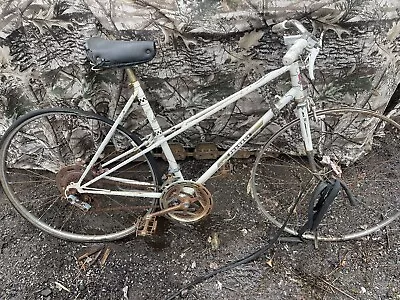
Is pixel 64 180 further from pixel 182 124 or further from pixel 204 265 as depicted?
pixel 204 265

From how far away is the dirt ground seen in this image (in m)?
3.19

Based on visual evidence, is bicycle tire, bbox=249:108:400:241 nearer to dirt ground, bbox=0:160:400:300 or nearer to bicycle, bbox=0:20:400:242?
bicycle, bbox=0:20:400:242

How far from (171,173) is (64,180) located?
0.71 metres

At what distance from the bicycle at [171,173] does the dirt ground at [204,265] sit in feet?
0.42

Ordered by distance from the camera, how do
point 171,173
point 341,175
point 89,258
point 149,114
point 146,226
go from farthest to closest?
1. point 341,175
2. point 89,258
3. point 146,226
4. point 171,173
5. point 149,114

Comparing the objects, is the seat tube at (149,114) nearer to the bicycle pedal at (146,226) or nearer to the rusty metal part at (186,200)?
the rusty metal part at (186,200)

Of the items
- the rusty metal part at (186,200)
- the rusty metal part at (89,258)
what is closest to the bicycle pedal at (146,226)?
the rusty metal part at (186,200)

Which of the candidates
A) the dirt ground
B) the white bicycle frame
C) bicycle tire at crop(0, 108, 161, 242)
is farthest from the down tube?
the dirt ground

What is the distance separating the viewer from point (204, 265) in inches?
131

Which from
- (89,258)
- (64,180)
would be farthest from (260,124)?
(89,258)

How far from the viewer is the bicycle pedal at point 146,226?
10.6ft

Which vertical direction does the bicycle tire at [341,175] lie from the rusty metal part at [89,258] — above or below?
below

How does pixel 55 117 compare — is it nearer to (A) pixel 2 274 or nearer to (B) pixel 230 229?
(A) pixel 2 274

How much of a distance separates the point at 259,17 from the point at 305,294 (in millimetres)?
1818
